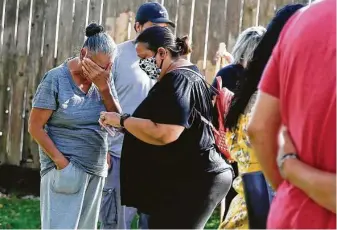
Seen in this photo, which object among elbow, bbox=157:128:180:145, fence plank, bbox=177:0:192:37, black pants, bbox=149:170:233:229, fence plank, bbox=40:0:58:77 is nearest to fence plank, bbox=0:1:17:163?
fence plank, bbox=40:0:58:77

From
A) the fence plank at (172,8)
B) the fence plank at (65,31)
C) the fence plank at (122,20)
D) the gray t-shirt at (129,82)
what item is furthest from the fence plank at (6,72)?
the gray t-shirt at (129,82)

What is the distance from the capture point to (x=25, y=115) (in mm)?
9266

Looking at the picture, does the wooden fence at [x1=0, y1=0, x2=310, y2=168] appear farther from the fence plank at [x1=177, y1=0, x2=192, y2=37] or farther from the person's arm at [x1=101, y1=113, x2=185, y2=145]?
the person's arm at [x1=101, y1=113, x2=185, y2=145]

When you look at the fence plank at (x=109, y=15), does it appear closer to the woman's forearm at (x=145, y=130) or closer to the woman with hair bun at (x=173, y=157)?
the woman with hair bun at (x=173, y=157)

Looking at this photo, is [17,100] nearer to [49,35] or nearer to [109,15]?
[49,35]

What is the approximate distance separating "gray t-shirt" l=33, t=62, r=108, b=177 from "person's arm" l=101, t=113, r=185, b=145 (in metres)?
0.56

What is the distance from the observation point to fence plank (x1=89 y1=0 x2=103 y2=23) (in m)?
9.04

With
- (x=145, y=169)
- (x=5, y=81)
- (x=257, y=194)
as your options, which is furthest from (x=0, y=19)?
(x=257, y=194)

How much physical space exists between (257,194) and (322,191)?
1.81 feet

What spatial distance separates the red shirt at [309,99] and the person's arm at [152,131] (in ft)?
6.37

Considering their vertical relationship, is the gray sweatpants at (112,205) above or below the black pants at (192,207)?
below

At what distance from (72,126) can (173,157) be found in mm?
830

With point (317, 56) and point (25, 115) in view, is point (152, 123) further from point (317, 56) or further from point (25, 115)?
point (25, 115)

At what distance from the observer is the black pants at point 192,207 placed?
451cm
